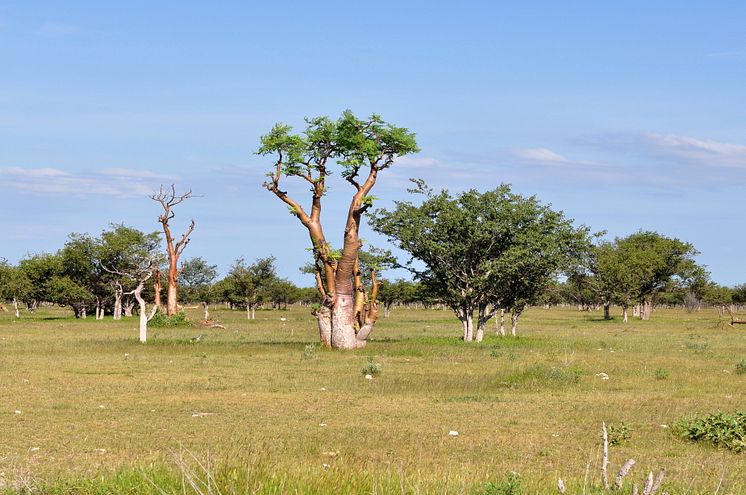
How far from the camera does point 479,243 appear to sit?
44094 millimetres

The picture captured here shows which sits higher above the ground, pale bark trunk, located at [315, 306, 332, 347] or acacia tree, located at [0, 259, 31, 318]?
acacia tree, located at [0, 259, 31, 318]

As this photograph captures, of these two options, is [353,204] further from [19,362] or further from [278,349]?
[19,362]

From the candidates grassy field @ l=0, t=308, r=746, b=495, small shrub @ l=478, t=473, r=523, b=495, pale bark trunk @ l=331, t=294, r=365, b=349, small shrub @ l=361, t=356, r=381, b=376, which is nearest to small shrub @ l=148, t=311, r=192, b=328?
pale bark trunk @ l=331, t=294, r=365, b=349

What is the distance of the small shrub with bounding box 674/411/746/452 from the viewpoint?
15123 mm

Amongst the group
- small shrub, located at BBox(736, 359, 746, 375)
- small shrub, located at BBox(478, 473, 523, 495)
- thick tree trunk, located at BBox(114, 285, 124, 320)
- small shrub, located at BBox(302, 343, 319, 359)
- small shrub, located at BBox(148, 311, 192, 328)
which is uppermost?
thick tree trunk, located at BBox(114, 285, 124, 320)

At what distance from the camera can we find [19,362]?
3089cm

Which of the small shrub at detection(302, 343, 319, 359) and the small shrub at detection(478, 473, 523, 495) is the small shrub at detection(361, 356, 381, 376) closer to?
the small shrub at detection(302, 343, 319, 359)

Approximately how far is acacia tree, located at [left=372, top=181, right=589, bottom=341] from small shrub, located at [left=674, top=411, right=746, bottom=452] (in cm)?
2680

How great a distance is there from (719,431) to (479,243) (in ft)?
94.8

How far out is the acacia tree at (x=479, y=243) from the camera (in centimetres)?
4343

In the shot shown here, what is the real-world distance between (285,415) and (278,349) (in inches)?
771

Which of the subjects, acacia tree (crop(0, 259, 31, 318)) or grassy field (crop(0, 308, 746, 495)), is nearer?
grassy field (crop(0, 308, 746, 495))

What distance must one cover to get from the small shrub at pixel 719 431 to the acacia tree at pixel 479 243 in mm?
26801

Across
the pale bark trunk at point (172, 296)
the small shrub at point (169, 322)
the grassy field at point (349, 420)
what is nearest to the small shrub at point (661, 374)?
the grassy field at point (349, 420)
